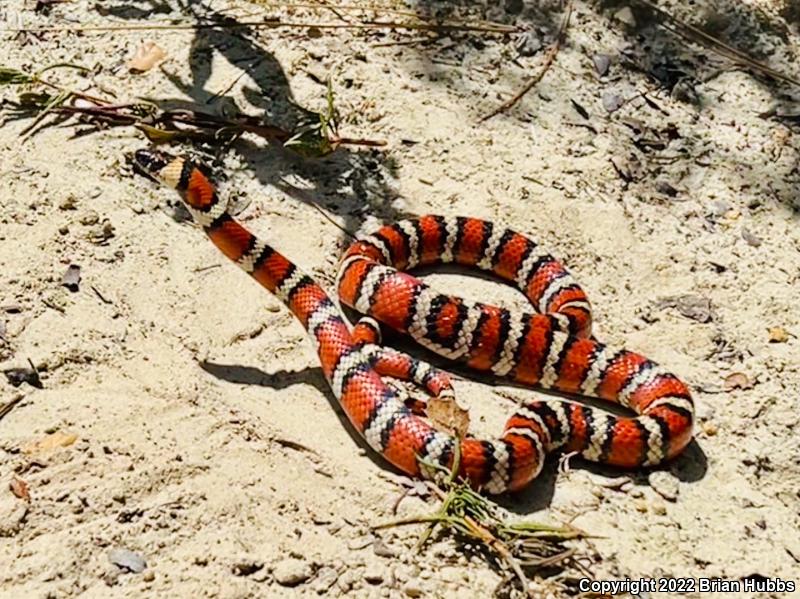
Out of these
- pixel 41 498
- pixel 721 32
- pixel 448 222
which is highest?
pixel 721 32

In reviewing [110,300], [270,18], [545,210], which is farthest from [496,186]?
[110,300]

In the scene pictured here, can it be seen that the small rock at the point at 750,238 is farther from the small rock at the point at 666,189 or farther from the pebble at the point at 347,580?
the pebble at the point at 347,580

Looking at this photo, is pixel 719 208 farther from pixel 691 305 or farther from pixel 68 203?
pixel 68 203

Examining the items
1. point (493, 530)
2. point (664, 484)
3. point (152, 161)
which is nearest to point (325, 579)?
point (493, 530)

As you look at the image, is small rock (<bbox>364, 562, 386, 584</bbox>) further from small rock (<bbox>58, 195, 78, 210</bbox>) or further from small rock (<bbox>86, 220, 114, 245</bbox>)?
small rock (<bbox>58, 195, 78, 210</bbox>)

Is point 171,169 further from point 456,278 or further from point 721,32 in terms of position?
point 721,32
